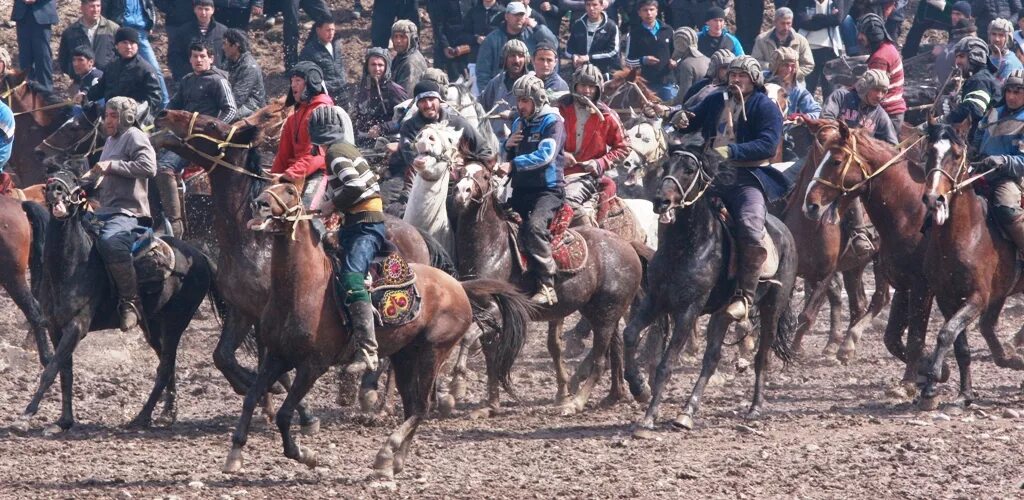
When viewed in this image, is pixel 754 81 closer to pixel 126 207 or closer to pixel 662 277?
pixel 662 277

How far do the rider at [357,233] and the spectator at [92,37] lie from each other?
8941 mm

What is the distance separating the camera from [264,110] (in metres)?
12.5

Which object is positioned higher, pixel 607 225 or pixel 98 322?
pixel 607 225

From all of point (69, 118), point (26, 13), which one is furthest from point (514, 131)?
point (26, 13)

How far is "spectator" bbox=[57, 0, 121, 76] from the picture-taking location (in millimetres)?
18625

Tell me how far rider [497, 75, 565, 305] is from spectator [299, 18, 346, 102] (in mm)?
5384

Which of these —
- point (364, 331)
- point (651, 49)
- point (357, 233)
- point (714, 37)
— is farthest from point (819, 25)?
point (364, 331)

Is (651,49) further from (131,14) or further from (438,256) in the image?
(438,256)

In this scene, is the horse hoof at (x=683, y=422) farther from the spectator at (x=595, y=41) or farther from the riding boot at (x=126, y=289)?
the spectator at (x=595, y=41)

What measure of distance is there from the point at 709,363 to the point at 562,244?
1.53m

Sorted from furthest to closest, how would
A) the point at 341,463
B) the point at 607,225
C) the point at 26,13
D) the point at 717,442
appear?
the point at 26,13
the point at 607,225
the point at 717,442
the point at 341,463

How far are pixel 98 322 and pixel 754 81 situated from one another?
5.21 meters

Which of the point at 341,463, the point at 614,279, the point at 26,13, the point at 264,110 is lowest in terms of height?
the point at 341,463

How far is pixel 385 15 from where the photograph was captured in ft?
66.7
